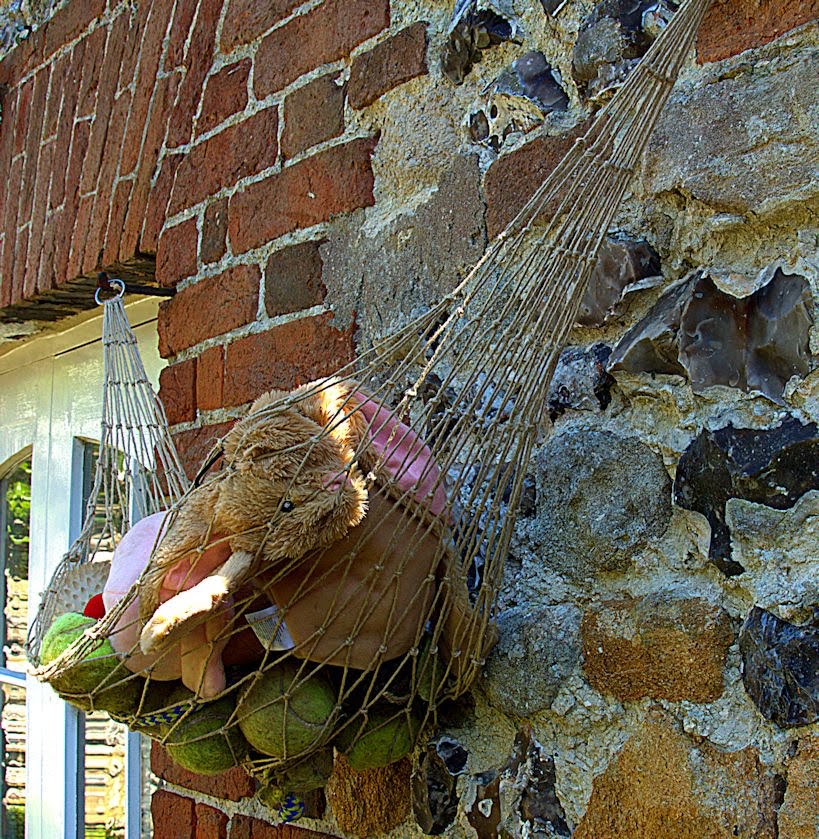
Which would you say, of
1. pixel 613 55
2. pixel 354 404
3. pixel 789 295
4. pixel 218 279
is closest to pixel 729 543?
pixel 789 295

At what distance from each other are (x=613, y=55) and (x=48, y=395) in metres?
1.52

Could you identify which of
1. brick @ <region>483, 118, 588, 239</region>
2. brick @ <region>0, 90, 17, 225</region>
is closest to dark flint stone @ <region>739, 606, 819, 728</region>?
brick @ <region>483, 118, 588, 239</region>

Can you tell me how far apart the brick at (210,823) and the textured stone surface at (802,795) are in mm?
771

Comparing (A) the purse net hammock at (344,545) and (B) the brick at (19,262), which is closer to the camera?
(A) the purse net hammock at (344,545)

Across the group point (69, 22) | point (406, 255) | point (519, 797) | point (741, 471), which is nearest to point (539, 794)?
point (519, 797)

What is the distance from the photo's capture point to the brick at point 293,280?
1.28m

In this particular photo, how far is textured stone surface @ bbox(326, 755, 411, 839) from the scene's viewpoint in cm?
107

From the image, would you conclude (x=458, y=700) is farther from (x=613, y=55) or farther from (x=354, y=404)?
(x=613, y=55)

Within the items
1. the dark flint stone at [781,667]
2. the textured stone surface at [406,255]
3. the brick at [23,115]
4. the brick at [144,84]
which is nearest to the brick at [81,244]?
the brick at [144,84]

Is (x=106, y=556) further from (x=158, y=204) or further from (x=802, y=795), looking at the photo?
(x=802, y=795)

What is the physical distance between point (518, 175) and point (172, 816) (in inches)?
38.4

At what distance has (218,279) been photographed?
1.42 metres

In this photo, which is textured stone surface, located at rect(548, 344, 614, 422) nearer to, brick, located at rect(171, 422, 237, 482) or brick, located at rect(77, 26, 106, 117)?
brick, located at rect(171, 422, 237, 482)

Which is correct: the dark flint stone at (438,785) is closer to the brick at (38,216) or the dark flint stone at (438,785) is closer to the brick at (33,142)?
the brick at (38,216)
